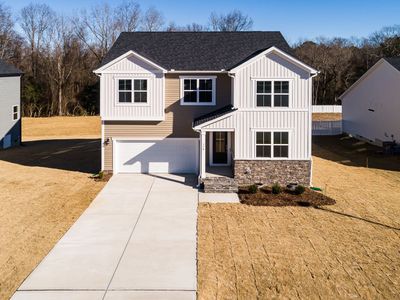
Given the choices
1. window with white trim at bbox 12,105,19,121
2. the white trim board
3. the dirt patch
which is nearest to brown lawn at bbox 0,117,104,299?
window with white trim at bbox 12,105,19,121

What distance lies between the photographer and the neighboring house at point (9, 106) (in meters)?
33.1

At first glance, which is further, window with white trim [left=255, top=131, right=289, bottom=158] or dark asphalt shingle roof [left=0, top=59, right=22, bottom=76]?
dark asphalt shingle roof [left=0, top=59, right=22, bottom=76]

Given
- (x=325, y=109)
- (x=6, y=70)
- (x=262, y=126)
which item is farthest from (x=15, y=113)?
(x=325, y=109)

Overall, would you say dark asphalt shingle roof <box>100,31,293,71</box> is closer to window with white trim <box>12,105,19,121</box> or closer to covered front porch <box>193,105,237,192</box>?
covered front porch <box>193,105,237,192</box>

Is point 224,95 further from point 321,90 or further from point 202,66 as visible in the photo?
point 321,90

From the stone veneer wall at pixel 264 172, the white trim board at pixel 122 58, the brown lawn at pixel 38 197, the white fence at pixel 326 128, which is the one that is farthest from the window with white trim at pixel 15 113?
the white fence at pixel 326 128

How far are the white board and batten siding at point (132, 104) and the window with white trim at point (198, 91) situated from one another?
3.96 ft

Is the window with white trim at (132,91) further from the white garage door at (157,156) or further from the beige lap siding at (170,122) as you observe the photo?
the white garage door at (157,156)

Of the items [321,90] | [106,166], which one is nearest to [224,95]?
[106,166]

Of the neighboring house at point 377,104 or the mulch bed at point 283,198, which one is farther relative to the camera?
the neighboring house at point 377,104

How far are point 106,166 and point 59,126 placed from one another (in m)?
28.7

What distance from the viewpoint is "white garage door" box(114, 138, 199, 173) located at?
76.2ft

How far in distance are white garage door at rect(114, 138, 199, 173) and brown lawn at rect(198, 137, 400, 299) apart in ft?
20.2

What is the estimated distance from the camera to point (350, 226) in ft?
48.7
